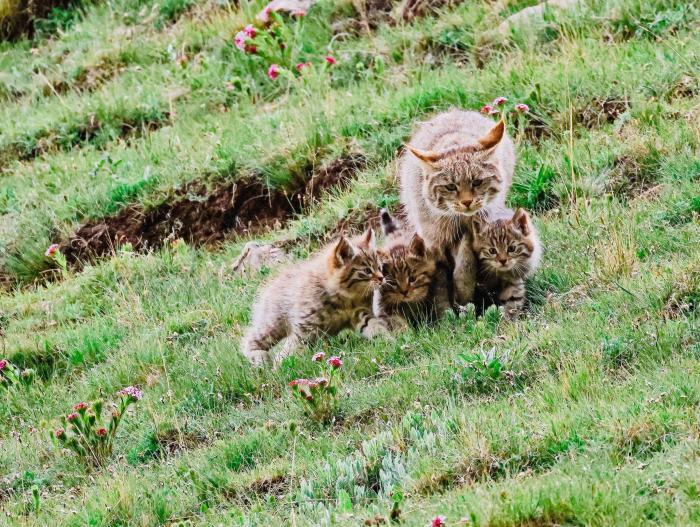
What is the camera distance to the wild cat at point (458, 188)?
8648mm

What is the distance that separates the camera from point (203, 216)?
1191 cm

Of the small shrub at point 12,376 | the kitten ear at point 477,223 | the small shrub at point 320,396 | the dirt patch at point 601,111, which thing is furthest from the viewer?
the dirt patch at point 601,111

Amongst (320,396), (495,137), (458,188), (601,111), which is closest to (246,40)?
(601,111)

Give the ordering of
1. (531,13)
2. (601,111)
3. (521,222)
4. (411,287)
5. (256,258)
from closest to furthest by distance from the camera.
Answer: (521,222)
(411,287)
(256,258)
(601,111)
(531,13)

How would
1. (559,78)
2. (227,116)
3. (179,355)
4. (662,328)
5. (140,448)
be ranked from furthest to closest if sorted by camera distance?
(227,116) < (559,78) < (179,355) < (140,448) < (662,328)

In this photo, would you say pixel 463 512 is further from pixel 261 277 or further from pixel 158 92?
pixel 158 92

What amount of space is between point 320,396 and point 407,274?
70.6 inches

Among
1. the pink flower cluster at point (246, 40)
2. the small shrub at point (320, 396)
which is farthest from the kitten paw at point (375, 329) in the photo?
the pink flower cluster at point (246, 40)

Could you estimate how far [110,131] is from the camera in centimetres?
1402

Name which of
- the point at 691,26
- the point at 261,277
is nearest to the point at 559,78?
the point at 691,26

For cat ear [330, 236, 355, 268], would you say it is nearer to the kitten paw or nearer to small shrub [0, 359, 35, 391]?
the kitten paw

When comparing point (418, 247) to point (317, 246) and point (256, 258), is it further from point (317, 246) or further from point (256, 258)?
point (256, 258)

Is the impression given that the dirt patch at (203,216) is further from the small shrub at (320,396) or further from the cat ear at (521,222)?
the small shrub at (320,396)

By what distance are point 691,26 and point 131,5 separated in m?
9.06
